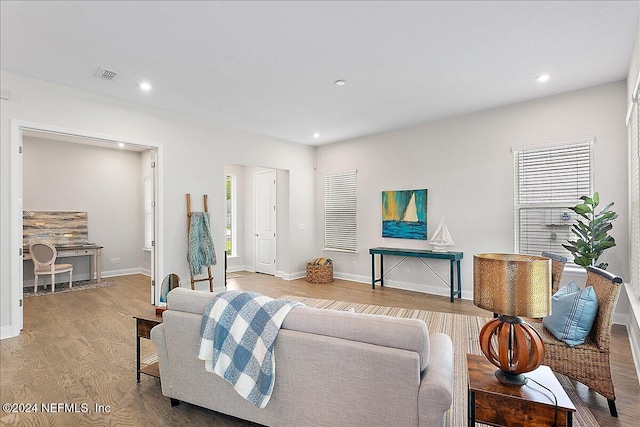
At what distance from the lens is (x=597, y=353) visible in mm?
2264

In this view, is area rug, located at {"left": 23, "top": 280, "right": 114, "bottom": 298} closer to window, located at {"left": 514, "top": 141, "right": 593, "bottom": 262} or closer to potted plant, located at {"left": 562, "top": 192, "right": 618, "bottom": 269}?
window, located at {"left": 514, "top": 141, "right": 593, "bottom": 262}

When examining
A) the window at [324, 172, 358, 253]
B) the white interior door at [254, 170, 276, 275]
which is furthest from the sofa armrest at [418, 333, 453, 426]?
the white interior door at [254, 170, 276, 275]

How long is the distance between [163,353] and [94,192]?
6648 millimetres

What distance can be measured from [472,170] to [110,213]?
7.58 metres

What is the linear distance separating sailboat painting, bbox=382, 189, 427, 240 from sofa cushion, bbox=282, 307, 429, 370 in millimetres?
4408

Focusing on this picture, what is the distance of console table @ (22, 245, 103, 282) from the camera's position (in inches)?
253

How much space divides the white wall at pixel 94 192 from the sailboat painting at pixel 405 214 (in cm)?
582

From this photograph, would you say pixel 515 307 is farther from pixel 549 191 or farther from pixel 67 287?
pixel 67 287

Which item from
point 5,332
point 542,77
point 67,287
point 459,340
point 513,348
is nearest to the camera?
point 513,348

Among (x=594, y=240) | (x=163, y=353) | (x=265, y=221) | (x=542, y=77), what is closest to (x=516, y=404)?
(x=163, y=353)

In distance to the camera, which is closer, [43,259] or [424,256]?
[424,256]

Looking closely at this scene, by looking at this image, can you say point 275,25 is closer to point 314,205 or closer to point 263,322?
point 263,322

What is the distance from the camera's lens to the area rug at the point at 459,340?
223 cm

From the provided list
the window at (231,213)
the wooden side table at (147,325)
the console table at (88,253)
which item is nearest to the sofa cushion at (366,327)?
the wooden side table at (147,325)
